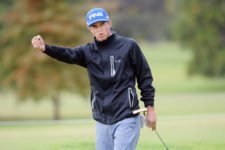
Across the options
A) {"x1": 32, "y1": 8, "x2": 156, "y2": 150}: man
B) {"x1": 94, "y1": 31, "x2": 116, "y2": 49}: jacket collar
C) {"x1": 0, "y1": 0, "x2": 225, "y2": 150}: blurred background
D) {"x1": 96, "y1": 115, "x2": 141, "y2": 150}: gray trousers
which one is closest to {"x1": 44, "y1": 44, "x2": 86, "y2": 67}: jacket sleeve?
{"x1": 32, "y1": 8, "x2": 156, "y2": 150}: man

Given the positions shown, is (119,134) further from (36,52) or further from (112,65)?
(36,52)

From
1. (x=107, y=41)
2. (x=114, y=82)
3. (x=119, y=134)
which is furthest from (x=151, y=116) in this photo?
(x=107, y=41)

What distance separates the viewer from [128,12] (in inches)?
2958

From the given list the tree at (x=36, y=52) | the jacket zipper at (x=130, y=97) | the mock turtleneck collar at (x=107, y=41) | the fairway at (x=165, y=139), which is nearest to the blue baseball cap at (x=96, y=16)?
the mock turtleneck collar at (x=107, y=41)

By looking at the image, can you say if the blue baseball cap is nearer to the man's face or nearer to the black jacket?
the man's face

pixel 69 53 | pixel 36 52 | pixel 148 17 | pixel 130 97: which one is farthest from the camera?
pixel 148 17

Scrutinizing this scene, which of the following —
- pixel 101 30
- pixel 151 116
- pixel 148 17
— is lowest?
pixel 151 116

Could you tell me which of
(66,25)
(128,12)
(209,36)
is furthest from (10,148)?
(128,12)

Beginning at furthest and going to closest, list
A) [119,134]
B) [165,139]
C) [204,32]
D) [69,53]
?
[204,32] → [165,139] → [69,53] → [119,134]

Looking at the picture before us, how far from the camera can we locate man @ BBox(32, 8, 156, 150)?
713 cm

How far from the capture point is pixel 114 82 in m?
7.15

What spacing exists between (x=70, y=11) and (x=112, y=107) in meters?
26.7

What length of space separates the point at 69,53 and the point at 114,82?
602mm

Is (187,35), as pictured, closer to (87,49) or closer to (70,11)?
(70,11)
